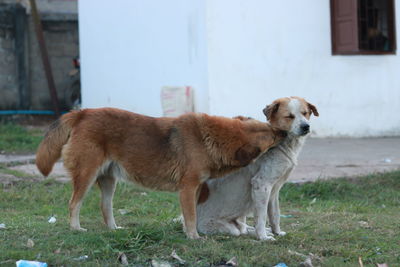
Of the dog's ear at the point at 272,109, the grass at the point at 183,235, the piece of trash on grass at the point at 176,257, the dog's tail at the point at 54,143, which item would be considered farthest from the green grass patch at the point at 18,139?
the piece of trash on grass at the point at 176,257

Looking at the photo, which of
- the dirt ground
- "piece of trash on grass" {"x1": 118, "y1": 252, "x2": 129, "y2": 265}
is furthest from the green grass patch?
"piece of trash on grass" {"x1": 118, "y1": 252, "x2": 129, "y2": 265}

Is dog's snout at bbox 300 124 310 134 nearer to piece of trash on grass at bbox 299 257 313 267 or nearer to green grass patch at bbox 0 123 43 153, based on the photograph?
piece of trash on grass at bbox 299 257 313 267

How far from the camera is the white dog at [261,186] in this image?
5242mm

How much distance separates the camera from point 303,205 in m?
7.52

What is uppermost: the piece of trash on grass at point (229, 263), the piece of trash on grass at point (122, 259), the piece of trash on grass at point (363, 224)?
the piece of trash on grass at point (122, 259)

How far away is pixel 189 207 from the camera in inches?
205

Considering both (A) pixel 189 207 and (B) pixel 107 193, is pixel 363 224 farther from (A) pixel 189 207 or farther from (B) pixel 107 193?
(B) pixel 107 193

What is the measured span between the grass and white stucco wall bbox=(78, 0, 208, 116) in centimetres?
428

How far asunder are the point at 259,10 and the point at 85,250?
7.75 metres

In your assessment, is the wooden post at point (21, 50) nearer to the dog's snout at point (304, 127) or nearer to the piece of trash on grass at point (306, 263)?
the dog's snout at point (304, 127)

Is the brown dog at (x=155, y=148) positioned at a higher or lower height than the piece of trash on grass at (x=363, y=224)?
higher

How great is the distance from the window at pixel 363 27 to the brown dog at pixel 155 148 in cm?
715

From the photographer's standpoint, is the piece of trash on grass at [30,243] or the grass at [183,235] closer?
the grass at [183,235]

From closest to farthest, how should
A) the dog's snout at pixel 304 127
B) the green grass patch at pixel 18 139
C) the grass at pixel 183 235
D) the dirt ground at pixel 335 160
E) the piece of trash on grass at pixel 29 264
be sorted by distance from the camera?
the piece of trash on grass at pixel 29 264, the grass at pixel 183 235, the dog's snout at pixel 304 127, the dirt ground at pixel 335 160, the green grass patch at pixel 18 139
